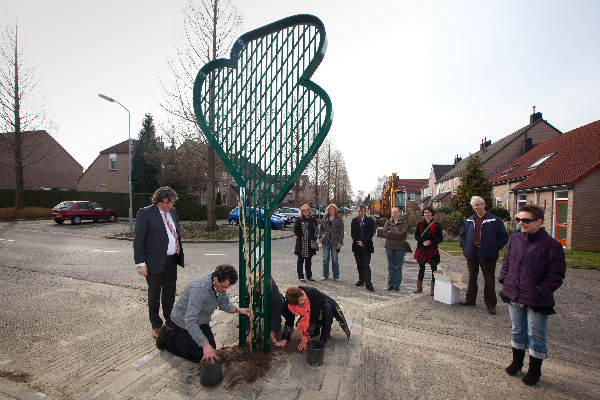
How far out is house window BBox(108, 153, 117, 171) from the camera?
33.8m

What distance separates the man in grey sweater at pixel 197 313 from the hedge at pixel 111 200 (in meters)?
24.1

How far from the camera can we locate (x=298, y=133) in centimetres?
332

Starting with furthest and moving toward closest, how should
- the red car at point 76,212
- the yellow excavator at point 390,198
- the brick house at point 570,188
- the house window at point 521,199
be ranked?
the yellow excavator at point 390,198, the red car at point 76,212, the house window at point 521,199, the brick house at point 570,188

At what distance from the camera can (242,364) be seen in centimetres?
300

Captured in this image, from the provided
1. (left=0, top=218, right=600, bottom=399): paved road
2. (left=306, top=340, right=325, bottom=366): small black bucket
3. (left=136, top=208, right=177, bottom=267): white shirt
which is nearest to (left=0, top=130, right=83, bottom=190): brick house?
(left=0, top=218, right=600, bottom=399): paved road

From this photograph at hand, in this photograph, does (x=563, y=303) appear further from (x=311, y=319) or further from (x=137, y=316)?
(x=137, y=316)

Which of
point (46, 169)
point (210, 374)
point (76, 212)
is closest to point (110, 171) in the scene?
point (46, 169)

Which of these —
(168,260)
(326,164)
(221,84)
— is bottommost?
(168,260)

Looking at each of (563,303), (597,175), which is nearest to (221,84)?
(563,303)

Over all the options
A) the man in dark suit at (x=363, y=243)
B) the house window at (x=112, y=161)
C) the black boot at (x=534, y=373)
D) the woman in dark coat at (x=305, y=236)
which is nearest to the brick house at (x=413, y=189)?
the house window at (x=112, y=161)

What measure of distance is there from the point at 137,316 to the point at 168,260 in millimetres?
1289

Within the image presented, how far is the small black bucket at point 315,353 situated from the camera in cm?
306

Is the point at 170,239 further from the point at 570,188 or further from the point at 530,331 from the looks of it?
the point at 570,188

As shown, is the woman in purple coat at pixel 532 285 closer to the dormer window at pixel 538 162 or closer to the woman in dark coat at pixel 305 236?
the woman in dark coat at pixel 305 236
